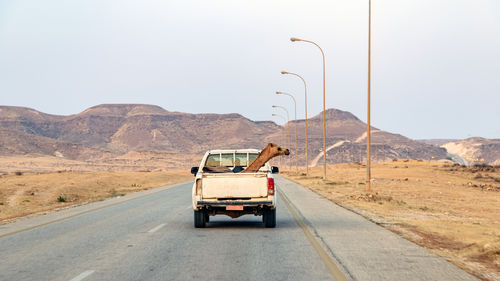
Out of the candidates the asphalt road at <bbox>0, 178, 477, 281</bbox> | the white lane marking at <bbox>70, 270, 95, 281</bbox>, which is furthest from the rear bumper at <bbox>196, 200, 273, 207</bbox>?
the white lane marking at <bbox>70, 270, 95, 281</bbox>

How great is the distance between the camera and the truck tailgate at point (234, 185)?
13172 mm

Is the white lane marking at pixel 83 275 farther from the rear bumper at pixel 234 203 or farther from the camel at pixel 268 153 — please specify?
the camel at pixel 268 153

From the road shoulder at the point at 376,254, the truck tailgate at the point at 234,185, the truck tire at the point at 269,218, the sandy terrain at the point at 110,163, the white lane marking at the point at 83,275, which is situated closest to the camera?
the white lane marking at the point at 83,275

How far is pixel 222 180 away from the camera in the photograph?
1323 cm

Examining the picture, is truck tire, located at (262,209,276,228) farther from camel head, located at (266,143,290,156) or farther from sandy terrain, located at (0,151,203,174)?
sandy terrain, located at (0,151,203,174)

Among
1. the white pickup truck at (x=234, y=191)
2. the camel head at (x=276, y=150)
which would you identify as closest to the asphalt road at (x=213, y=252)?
the white pickup truck at (x=234, y=191)

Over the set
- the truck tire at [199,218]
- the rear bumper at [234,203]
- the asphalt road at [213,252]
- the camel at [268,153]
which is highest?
the camel at [268,153]

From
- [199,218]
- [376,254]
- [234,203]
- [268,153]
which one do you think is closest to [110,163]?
[199,218]

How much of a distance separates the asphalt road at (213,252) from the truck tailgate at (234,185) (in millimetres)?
900

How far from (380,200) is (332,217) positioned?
28.5 ft

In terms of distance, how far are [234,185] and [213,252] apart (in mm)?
3266

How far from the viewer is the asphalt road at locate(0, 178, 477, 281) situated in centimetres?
802

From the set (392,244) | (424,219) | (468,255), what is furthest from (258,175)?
(424,219)

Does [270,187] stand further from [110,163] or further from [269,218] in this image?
[110,163]
